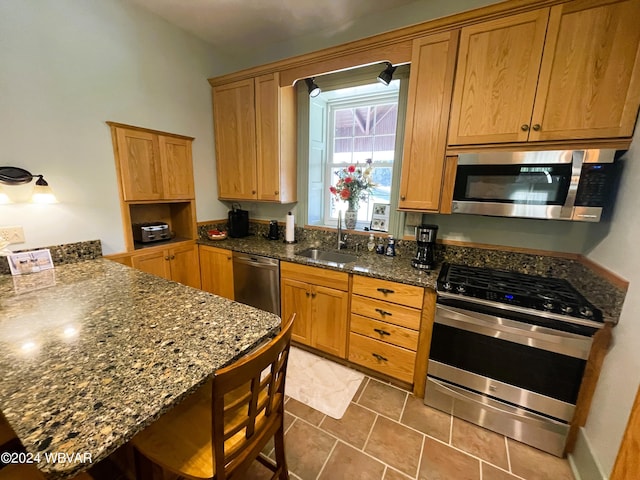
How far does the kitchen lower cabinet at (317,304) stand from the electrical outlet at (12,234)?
1804mm

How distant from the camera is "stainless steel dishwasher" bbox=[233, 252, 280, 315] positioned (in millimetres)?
2436

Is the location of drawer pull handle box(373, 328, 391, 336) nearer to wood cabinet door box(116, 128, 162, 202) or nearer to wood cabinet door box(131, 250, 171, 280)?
wood cabinet door box(131, 250, 171, 280)

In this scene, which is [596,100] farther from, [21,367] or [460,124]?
[21,367]

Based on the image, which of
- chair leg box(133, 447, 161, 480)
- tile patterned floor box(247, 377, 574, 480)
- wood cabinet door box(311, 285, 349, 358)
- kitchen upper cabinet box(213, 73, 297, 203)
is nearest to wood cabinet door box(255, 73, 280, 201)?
kitchen upper cabinet box(213, 73, 297, 203)

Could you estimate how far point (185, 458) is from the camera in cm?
89

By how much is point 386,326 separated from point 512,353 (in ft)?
2.49

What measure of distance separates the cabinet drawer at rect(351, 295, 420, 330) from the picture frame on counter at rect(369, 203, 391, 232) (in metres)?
0.80

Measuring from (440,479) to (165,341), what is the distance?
5.14ft

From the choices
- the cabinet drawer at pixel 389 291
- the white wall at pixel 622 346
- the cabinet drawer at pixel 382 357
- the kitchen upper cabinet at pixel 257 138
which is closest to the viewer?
the white wall at pixel 622 346

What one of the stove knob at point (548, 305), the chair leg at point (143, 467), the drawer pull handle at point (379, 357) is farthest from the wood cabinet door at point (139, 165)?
the stove knob at point (548, 305)

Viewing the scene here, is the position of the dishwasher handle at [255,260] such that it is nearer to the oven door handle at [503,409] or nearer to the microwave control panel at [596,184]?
the oven door handle at [503,409]

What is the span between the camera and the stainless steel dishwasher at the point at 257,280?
244 centimetres

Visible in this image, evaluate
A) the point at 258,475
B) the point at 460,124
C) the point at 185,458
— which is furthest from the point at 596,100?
the point at 258,475

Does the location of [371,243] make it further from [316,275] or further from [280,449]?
[280,449]
